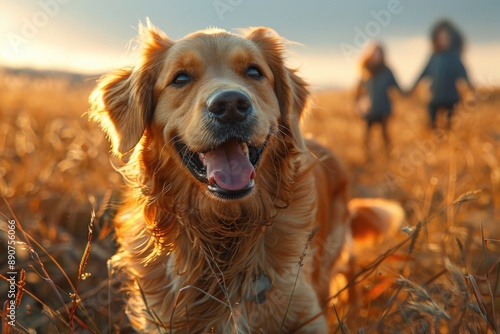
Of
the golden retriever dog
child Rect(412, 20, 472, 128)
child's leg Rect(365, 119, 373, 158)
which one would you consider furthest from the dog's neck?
child's leg Rect(365, 119, 373, 158)

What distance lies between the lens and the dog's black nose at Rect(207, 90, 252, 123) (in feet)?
7.71

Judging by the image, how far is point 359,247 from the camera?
481 cm

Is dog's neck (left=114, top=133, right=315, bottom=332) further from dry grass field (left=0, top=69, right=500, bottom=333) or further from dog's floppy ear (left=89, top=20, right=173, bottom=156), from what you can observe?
dry grass field (left=0, top=69, right=500, bottom=333)

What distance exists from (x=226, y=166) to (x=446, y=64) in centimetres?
764

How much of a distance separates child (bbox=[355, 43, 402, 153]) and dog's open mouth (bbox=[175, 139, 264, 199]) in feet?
25.3

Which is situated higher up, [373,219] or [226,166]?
[226,166]

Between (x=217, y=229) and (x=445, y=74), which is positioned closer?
(x=217, y=229)

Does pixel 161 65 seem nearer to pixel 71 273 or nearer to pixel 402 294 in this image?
pixel 71 273

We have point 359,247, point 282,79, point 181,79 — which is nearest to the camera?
point 181,79

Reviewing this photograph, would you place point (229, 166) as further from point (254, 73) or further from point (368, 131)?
point (368, 131)

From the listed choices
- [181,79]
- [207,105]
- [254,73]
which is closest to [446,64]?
[254,73]

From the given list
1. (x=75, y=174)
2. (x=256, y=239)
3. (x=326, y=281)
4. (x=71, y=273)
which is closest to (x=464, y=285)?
(x=256, y=239)

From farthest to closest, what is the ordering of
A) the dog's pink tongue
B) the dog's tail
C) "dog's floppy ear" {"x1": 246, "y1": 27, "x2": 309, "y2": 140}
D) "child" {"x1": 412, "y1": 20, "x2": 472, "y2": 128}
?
1. "child" {"x1": 412, "y1": 20, "x2": 472, "y2": 128}
2. the dog's tail
3. "dog's floppy ear" {"x1": 246, "y1": 27, "x2": 309, "y2": 140}
4. the dog's pink tongue

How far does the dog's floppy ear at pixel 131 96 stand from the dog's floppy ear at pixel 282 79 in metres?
0.59
